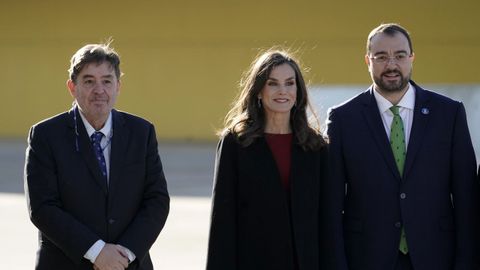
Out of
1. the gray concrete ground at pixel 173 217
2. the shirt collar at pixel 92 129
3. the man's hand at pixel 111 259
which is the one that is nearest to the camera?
the man's hand at pixel 111 259

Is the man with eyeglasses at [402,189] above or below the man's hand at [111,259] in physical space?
above

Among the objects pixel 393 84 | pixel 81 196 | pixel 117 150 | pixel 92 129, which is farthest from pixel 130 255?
pixel 393 84

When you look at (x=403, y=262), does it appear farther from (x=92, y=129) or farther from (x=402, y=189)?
(x=92, y=129)

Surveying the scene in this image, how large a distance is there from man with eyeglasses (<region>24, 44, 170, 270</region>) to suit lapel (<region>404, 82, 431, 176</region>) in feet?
4.10

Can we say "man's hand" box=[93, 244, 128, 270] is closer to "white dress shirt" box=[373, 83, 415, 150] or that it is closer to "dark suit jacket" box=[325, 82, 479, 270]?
"dark suit jacket" box=[325, 82, 479, 270]

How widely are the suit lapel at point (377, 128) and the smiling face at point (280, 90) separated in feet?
1.42

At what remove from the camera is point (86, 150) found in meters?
4.27

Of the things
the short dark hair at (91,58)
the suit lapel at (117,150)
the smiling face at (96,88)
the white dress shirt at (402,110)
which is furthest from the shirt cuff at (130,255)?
the white dress shirt at (402,110)

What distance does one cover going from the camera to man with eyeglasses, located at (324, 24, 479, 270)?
4.36 meters

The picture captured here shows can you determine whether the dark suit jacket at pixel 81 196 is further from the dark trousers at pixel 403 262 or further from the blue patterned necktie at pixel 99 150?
the dark trousers at pixel 403 262

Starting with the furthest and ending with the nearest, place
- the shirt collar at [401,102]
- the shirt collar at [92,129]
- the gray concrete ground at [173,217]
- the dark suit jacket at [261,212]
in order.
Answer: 1. the gray concrete ground at [173,217]
2. the shirt collar at [401,102]
3. the shirt collar at [92,129]
4. the dark suit jacket at [261,212]

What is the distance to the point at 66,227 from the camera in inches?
162

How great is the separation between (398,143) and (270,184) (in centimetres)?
70

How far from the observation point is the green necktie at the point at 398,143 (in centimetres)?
440
